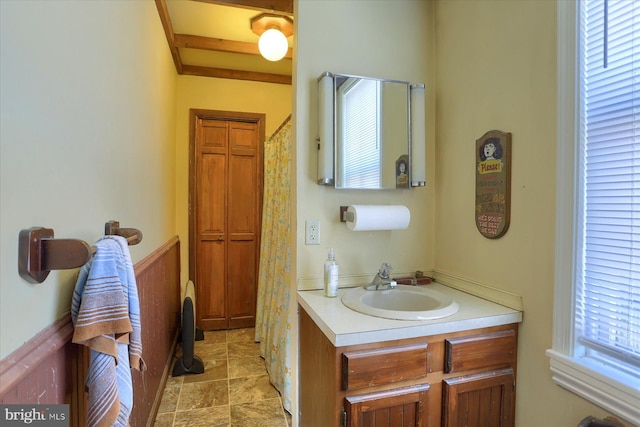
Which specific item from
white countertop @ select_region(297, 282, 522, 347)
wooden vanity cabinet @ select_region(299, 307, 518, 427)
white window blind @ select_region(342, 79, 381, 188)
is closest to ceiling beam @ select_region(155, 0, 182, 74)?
white window blind @ select_region(342, 79, 381, 188)

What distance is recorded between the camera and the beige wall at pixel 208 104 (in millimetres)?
3133

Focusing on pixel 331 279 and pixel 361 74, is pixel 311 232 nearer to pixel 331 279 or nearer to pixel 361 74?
pixel 331 279

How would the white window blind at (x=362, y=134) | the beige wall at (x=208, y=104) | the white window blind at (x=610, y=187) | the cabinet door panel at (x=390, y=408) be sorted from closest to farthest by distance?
the white window blind at (x=610, y=187), the cabinet door panel at (x=390, y=408), the white window blind at (x=362, y=134), the beige wall at (x=208, y=104)

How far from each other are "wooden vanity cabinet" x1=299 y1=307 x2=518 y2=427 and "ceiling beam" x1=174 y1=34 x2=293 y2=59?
8.12 feet

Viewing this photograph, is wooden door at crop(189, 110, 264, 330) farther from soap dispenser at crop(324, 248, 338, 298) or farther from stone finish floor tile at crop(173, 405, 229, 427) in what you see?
soap dispenser at crop(324, 248, 338, 298)

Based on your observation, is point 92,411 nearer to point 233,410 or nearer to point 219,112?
point 233,410

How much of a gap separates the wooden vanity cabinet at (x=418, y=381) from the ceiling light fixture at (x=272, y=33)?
1.93m

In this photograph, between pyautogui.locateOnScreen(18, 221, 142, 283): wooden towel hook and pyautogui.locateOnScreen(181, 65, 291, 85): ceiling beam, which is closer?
pyautogui.locateOnScreen(18, 221, 142, 283): wooden towel hook

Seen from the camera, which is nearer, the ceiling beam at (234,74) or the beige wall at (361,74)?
the beige wall at (361,74)

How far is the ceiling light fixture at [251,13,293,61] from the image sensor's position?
226 centimetres

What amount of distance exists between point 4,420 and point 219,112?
3036 mm

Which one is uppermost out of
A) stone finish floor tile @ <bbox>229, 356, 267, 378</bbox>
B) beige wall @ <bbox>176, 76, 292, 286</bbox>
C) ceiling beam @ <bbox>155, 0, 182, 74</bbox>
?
ceiling beam @ <bbox>155, 0, 182, 74</bbox>

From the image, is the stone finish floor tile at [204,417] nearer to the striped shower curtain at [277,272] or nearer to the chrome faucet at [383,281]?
the striped shower curtain at [277,272]

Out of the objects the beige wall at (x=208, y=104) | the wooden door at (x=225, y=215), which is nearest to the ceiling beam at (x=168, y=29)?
the beige wall at (x=208, y=104)
